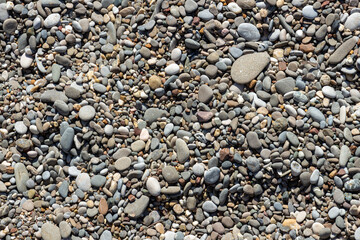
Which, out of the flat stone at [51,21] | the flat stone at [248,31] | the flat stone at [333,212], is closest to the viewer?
the flat stone at [333,212]

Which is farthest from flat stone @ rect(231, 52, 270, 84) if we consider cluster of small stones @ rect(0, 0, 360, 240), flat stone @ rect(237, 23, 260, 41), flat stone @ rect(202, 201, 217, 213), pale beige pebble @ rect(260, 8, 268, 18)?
flat stone @ rect(202, 201, 217, 213)

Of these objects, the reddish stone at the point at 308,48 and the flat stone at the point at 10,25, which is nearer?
the reddish stone at the point at 308,48

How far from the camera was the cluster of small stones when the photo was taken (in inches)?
98.5

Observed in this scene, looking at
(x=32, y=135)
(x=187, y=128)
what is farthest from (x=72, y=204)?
(x=187, y=128)

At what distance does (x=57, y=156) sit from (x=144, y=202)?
0.60 metres

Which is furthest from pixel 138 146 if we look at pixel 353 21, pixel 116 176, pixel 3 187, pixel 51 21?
pixel 353 21

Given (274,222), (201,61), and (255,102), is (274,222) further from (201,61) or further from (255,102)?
(201,61)

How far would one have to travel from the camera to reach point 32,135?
272 cm

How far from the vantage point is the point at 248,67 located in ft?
8.52

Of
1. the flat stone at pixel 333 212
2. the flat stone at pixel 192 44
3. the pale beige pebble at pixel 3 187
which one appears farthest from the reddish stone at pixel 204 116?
the pale beige pebble at pixel 3 187

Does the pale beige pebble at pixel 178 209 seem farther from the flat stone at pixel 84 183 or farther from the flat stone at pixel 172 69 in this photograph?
the flat stone at pixel 172 69

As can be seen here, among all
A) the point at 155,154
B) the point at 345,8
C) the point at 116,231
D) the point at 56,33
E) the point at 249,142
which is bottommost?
the point at 116,231

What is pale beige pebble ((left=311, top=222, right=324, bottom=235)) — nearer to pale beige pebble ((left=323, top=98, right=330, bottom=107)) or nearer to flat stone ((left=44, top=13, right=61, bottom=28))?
pale beige pebble ((left=323, top=98, right=330, bottom=107))

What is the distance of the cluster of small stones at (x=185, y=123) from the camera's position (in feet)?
8.21
